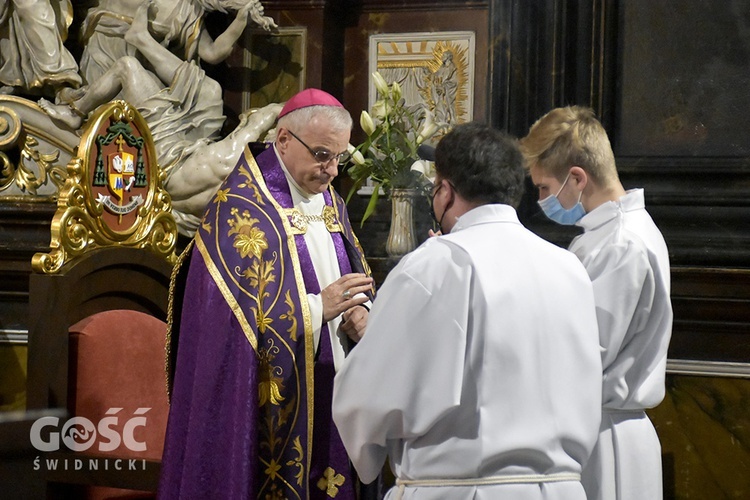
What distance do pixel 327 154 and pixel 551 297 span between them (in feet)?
3.84

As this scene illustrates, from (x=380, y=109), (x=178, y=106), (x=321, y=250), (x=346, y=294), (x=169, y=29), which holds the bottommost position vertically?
(x=346, y=294)

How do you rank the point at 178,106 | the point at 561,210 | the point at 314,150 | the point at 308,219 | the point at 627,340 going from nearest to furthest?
the point at 627,340, the point at 561,210, the point at 314,150, the point at 308,219, the point at 178,106

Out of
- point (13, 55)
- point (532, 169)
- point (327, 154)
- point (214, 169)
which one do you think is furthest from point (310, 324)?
point (13, 55)

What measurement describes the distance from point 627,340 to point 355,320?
817mm

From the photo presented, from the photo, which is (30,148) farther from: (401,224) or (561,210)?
(561,210)

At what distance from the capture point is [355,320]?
9.94 ft

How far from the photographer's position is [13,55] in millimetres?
5312

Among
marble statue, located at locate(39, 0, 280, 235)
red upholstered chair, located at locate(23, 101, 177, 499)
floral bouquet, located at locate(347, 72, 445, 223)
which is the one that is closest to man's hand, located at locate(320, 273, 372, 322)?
red upholstered chair, located at locate(23, 101, 177, 499)

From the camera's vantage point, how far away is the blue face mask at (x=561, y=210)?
2.78 metres

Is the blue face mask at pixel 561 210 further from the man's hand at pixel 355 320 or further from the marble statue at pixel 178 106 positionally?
the marble statue at pixel 178 106

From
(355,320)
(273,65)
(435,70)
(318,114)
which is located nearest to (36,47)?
Answer: (273,65)

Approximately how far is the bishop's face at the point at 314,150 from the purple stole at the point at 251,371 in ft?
0.36

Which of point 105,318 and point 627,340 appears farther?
point 105,318

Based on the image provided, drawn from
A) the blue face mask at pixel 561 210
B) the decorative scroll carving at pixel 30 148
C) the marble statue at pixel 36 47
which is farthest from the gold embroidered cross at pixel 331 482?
the marble statue at pixel 36 47
